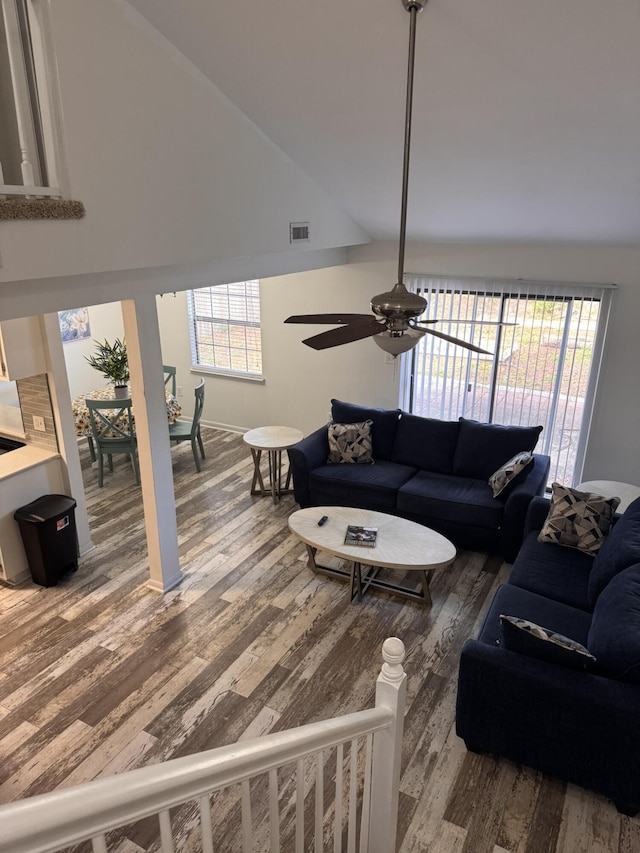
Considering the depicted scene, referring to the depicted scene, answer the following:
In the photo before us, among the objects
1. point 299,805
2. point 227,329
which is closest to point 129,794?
point 299,805

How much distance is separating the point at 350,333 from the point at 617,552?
7.59 ft

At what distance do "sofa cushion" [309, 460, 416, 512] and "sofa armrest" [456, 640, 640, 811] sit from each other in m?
2.29

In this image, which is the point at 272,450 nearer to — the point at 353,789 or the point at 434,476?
the point at 434,476

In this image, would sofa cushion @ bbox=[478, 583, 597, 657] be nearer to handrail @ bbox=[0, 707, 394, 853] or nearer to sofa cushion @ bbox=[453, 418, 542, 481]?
sofa cushion @ bbox=[453, 418, 542, 481]

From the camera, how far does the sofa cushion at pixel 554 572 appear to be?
3.86 meters

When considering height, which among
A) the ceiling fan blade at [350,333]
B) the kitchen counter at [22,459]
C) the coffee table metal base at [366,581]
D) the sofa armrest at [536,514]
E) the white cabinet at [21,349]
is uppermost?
the ceiling fan blade at [350,333]

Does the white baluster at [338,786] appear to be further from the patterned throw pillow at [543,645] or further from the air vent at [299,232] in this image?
the air vent at [299,232]

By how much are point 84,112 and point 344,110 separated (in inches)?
58.4

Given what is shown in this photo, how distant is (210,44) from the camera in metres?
3.10

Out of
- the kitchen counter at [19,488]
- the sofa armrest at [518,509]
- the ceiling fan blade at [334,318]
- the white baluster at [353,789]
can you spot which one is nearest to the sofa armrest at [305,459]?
the sofa armrest at [518,509]

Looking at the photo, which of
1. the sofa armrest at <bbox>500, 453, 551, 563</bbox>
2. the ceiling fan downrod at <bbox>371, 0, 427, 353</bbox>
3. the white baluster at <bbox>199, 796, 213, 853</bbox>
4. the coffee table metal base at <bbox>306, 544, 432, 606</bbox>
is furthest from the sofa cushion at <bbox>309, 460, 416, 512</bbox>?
the white baluster at <bbox>199, 796, 213, 853</bbox>

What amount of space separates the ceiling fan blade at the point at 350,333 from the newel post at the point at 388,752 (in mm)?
1295

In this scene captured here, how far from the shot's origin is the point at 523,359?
5.75 meters

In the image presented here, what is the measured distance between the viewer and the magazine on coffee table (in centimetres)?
442
